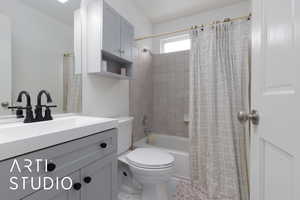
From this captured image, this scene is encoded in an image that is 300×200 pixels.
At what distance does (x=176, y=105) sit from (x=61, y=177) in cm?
200

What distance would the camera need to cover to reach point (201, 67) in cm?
168

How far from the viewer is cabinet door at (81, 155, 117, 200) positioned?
29.2 inches

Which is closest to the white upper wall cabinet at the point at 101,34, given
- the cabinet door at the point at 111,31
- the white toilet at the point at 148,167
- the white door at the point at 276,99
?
the cabinet door at the point at 111,31

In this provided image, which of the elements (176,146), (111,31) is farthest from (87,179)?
(176,146)

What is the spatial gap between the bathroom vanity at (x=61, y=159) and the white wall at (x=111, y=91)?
1.27 feet

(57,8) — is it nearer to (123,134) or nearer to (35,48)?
(35,48)

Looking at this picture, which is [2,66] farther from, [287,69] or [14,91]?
[287,69]

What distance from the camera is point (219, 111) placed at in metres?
1.56

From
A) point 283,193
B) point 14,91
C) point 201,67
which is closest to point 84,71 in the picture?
point 14,91

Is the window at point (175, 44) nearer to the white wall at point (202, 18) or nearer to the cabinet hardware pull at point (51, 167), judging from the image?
the white wall at point (202, 18)

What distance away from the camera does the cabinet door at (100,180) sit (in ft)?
2.44

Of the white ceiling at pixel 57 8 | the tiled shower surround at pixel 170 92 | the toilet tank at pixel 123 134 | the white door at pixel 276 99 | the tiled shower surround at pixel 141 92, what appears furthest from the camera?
the tiled shower surround at pixel 170 92

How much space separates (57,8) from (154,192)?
1.69m

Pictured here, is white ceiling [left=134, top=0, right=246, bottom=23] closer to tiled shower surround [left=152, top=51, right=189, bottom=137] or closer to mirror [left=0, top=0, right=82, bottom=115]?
tiled shower surround [left=152, top=51, right=189, bottom=137]
